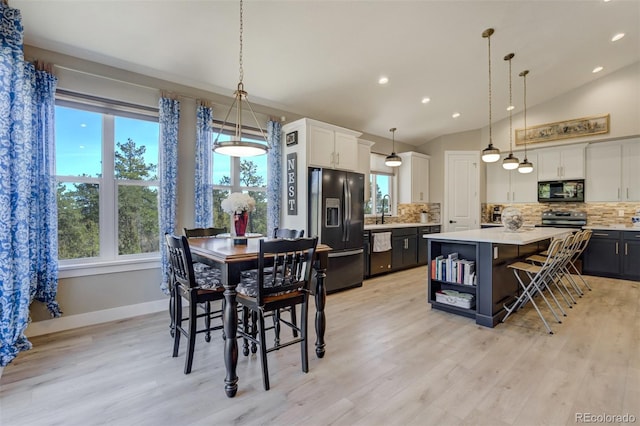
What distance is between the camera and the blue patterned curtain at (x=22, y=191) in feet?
7.38

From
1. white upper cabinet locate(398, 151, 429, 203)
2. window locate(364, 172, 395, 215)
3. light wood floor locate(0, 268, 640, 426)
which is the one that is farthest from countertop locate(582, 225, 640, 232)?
window locate(364, 172, 395, 215)

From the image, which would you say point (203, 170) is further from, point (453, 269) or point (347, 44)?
point (453, 269)

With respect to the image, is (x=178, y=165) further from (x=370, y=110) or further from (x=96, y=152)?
(x=370, y=110)

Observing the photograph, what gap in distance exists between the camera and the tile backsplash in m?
5.62

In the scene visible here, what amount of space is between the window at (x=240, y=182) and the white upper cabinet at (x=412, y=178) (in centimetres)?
356

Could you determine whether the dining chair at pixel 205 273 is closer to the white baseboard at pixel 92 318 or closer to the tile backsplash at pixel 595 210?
the white baseboard at pixel 92 318

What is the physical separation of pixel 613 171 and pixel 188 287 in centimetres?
737

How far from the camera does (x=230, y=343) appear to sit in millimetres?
2070

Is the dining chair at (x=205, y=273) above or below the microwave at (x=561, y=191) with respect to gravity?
below

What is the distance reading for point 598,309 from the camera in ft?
12.4

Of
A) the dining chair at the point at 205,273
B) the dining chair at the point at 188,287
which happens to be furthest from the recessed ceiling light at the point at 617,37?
the dining chair at the point at 188,287

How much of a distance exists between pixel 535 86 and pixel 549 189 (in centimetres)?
209

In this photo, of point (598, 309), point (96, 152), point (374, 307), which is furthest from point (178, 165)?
point (598, 309)

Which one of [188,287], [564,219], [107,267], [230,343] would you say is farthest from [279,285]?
[564,219]
